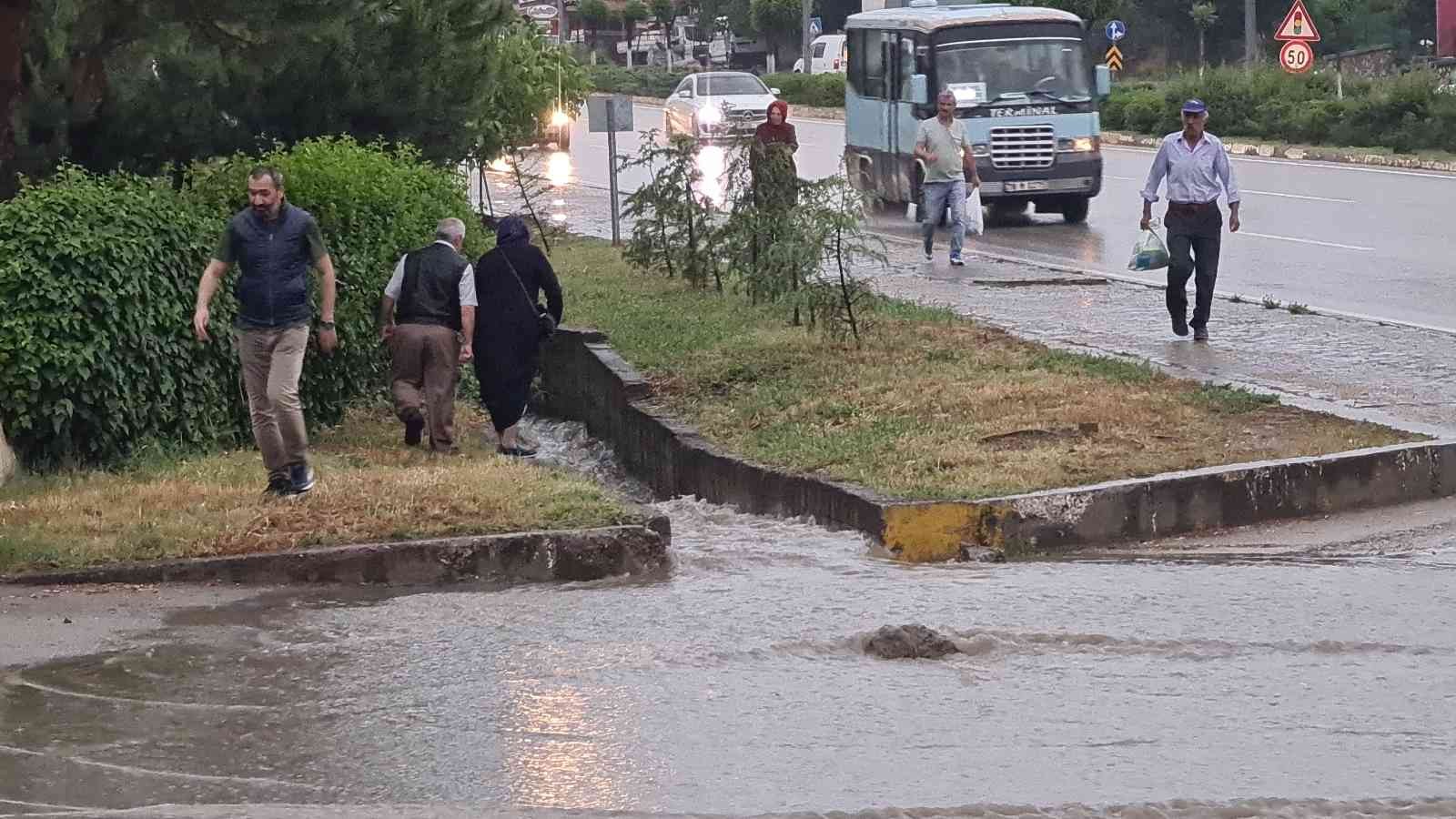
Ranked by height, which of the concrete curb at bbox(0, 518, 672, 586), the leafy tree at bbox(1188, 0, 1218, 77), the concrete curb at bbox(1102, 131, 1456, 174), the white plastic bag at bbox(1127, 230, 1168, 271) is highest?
the leafy tree at bbox(1188, 0, 1218, 77)

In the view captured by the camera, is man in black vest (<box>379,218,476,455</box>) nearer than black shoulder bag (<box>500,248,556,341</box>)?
Yes

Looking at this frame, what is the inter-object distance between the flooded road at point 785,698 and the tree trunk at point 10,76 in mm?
5951

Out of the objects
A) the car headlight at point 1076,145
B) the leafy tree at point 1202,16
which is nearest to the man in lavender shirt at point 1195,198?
the car headlight at point 1076,145

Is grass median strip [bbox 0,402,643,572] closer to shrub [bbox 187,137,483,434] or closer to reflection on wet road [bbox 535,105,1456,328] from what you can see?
shrub [bbox 187,137,483,434]

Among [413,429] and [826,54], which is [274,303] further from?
[826,54]

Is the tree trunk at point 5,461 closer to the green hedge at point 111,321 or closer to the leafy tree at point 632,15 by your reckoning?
the green hedge at point 111,321

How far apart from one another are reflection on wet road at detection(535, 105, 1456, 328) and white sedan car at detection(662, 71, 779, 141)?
6731 mm

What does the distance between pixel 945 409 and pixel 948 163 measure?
8822 mm

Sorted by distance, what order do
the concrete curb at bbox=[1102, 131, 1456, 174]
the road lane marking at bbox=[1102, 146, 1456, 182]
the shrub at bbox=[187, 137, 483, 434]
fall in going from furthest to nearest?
the concrete curb at bbox=[1102, 131, 1456, 174], the road lane marking at bbox=[1102, 146, 1456, 182], the shrub at bbox=[187, 137, 483, 434]

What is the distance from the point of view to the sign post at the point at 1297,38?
3691 cm

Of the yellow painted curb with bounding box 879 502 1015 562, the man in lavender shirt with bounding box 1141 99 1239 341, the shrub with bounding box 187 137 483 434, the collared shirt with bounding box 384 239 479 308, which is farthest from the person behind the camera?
the man in lavender shirt with bounding box 1141 99 1239 341

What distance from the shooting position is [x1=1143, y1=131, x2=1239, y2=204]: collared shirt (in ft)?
46.2

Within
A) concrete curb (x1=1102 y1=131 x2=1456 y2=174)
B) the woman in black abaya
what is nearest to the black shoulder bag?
the woman in black abaya

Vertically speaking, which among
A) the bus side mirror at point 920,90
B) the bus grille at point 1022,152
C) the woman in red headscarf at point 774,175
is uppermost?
the bus side mirror at point 920,90
